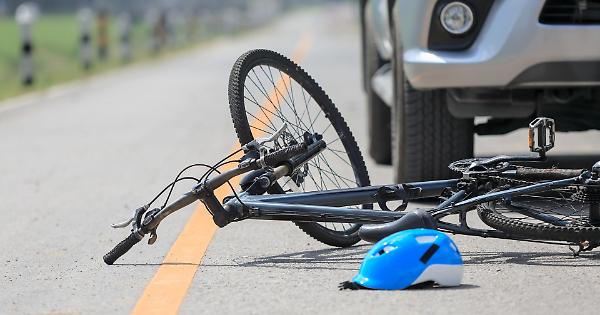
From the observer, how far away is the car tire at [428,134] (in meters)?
7.38

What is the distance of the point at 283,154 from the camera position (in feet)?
19.6

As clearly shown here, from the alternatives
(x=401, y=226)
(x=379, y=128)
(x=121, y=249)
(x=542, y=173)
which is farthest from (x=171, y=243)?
(x=379, y=128)

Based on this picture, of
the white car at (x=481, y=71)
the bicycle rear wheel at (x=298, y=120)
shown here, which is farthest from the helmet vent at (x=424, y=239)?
the white car at (x=481, y=71)

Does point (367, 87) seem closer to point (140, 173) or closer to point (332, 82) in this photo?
point (140, 173)

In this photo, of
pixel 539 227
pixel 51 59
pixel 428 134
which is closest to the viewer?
pixel 539 227

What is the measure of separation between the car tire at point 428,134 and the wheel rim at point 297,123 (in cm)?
61

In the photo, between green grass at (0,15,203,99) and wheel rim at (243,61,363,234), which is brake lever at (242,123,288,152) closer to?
wheel rim at (243,61,363,234)

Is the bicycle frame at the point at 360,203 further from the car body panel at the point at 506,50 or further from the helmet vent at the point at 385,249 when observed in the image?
the car body panel at the point at 506,50

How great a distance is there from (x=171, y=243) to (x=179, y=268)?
2.24 ft

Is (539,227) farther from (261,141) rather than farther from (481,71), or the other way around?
(481,71)

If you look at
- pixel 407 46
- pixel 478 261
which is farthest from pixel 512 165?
pixel 407 46

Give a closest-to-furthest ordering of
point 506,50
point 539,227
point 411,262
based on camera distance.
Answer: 1. point 411,262
2. point 539,227
3. point 506,50

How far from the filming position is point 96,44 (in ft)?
105

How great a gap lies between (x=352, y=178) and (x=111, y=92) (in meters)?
12.2
